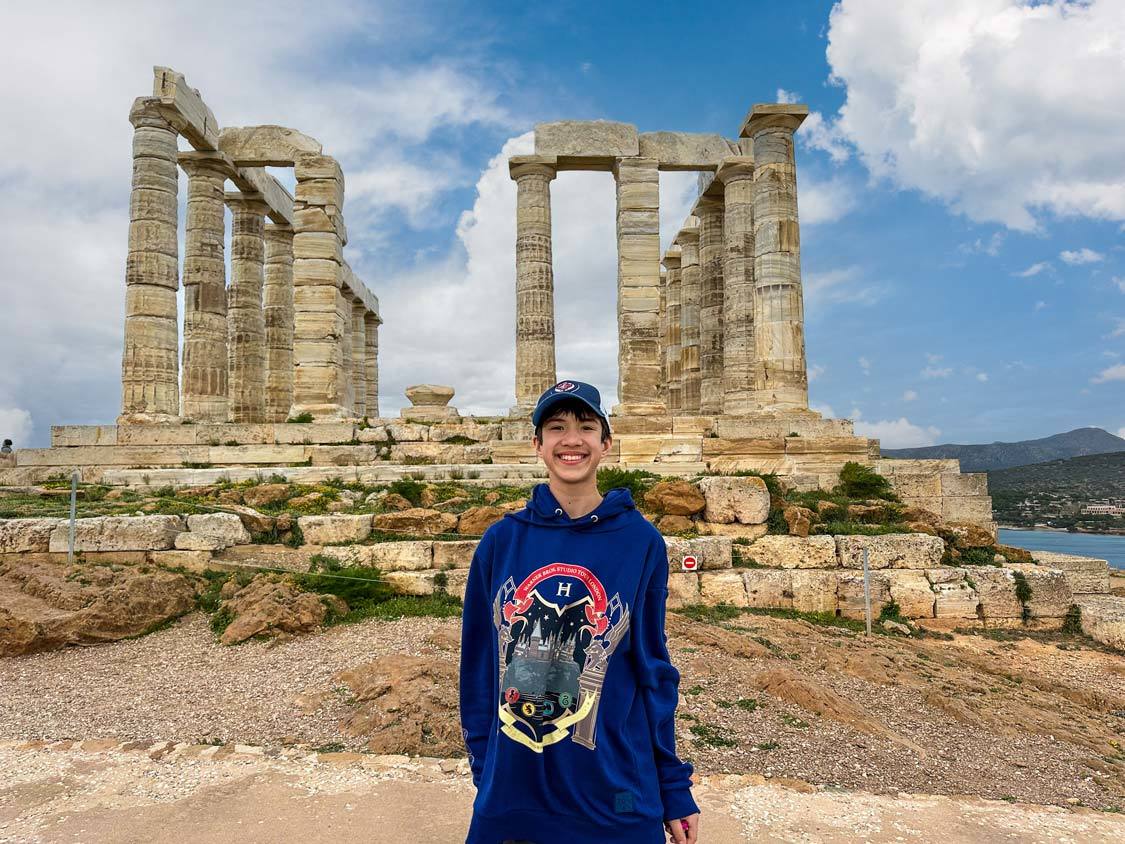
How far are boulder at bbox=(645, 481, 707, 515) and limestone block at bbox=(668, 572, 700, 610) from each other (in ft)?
5.92

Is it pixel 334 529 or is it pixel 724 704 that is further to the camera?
pixel 334 529

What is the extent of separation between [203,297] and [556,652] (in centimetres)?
2308

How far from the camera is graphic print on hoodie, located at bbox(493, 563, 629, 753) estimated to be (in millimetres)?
1846

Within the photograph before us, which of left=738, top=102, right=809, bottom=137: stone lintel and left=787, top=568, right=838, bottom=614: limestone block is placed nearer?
left=787, top=568, right=838, bottom=614: limestone block

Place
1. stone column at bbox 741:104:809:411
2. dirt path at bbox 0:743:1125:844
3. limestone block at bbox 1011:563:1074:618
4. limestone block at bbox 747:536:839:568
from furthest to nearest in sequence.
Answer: stone column at bbox 741:104:809:411 → limestone block at bbox 747:536:839:568 → limestone block at bbox 1011:563:1074:618 → dirt path at bbox 0:743:1125:844

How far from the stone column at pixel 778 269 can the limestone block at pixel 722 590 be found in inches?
418

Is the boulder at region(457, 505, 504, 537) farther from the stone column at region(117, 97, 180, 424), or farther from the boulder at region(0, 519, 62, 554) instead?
the stone column at region(117, 97, 180, 424)

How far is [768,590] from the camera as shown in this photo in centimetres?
968

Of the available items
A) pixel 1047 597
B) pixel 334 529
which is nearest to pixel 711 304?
pixel 1047 597

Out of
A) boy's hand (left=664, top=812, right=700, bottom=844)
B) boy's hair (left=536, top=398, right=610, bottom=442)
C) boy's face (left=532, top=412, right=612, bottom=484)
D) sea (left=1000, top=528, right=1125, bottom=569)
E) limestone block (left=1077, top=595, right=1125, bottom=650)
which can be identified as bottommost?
sea (left=1000, top=528, right=1125, bottom=569)

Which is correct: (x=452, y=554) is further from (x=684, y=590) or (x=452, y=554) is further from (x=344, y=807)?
(x=344, y=807)

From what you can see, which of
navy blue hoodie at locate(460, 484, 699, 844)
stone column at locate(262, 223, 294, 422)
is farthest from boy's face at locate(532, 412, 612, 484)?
stone column at locate(262, 223, 294, 422)

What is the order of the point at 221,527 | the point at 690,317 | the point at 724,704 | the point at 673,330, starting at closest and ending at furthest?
the point at 724,704 → the point at 221,527 → the point at 690,317 → the point at 673,330

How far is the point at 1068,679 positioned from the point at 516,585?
9.06m
